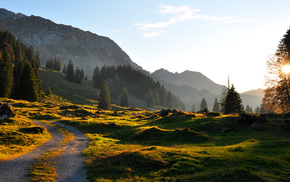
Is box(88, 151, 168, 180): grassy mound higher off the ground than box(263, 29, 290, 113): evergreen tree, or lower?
lower

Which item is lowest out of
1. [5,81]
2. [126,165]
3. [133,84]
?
[126,165]

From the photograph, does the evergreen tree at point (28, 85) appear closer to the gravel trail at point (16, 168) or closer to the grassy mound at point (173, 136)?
the grassy mound at point (173, 136)

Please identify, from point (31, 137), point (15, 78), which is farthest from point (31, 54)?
point (31, 137)

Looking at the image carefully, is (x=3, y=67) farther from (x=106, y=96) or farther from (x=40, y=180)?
(x=40, y=180)

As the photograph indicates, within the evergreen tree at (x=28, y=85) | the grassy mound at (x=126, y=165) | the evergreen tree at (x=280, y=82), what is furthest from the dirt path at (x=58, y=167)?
the evergreen tree at (x=28, y=85)

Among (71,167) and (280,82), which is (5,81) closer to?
(71,167)

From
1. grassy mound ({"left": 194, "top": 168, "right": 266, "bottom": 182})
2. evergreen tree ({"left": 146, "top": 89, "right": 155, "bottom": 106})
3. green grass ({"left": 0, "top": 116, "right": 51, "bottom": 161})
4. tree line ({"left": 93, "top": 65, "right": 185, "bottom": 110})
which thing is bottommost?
green grass ({"left": 0, "top": 116, "right": 51, "bottom": 161})

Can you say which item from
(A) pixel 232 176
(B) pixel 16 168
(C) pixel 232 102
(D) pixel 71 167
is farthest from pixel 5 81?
(C) pixel 232 102

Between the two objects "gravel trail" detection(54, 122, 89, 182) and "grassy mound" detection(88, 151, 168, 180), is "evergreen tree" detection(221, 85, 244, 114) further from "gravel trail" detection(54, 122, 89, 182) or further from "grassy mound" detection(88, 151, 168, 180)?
"gravel trail" detection(54, 122, 89, 182)

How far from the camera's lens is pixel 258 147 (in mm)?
16625

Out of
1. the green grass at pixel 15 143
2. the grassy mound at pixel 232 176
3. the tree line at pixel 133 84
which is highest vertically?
the tree line at pixel 133 84

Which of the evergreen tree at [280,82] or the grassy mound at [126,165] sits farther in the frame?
the evergreen tree at [280,82]

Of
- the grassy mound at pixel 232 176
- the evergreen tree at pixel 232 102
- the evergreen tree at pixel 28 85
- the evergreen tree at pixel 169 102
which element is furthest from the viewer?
the evergreen tree at pixel 169 102

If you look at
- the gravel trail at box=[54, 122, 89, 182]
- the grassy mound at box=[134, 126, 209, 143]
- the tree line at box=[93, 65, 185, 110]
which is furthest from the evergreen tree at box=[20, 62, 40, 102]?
the tree line at box=[93, 65, 185, 110]
